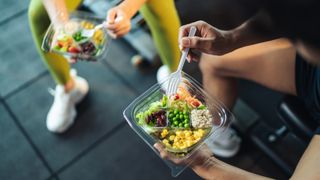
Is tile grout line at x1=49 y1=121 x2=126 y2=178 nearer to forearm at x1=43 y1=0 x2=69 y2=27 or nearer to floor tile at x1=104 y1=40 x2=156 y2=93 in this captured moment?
floor tile at x1=104 y1=40 x2=156 y2=93

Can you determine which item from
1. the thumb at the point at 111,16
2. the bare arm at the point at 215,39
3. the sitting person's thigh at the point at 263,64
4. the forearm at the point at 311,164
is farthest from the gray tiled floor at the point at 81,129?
the forearm at the point at 311,164

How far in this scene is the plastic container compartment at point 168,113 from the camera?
32.4 inches

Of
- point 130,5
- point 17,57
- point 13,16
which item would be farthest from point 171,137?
point 13,16

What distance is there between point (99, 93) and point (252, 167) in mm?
740

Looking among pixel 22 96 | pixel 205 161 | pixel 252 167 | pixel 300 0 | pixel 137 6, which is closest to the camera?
pixel 300 0

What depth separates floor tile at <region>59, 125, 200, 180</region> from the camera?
4.31 ft

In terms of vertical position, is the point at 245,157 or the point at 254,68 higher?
the point at 254,68

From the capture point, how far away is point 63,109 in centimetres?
140

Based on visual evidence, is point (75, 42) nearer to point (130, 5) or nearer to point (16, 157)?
point (130, 5)

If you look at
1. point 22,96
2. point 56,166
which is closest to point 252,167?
point 56,166

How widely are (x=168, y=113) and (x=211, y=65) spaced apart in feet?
1.02

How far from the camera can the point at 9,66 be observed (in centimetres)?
158

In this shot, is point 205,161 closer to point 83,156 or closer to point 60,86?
point 83,156

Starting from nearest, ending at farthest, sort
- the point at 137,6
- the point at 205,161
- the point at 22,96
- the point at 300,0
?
the point at 300,0, the point at 205,161, the point at 137,6, the point at 22,96
